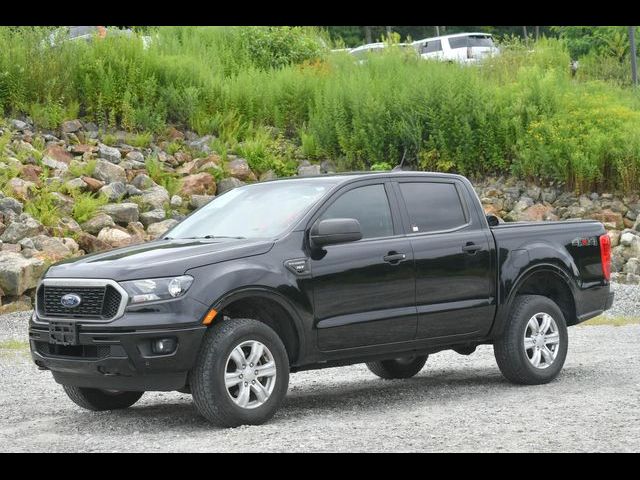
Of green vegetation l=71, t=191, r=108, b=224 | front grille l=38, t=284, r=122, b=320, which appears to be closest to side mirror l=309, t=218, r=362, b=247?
front grille l=38, t=284, r=122, b=320

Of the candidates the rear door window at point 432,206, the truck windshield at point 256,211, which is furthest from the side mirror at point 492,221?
the truck windshield at point 256,211

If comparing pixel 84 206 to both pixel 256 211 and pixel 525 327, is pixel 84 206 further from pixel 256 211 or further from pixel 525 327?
pixel 525 327

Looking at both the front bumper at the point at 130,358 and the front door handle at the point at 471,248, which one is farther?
the front door handle at the point at 471,248

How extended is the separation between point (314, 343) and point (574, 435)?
209 cm

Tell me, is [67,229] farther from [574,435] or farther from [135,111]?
[574,435]

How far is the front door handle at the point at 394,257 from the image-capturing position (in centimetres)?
882

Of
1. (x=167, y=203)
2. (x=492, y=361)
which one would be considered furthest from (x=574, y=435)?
(x=167, y=203)

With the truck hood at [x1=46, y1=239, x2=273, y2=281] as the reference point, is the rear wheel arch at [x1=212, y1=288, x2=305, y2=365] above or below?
below

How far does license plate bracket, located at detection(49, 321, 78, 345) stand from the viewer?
7.82 metres

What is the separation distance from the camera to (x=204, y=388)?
25.2 feet

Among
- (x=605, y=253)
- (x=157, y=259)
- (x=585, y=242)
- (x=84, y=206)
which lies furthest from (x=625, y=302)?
(x=157, y=259)

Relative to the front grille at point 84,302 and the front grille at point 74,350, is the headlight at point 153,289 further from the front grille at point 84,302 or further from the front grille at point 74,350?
the front grille at point 74,350

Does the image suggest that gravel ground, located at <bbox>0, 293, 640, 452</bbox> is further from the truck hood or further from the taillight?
the truck hood

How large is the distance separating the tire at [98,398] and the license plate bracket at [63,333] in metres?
0.79
